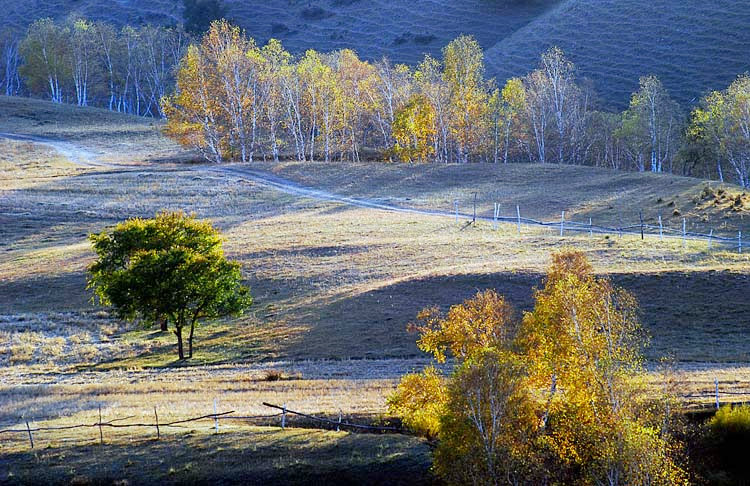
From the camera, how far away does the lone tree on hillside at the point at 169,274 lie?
42.9 meters

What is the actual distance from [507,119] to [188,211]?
46.2 metres

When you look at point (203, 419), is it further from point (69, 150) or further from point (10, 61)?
point (10, 61)

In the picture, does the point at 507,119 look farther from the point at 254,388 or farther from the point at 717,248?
the point at 254,388

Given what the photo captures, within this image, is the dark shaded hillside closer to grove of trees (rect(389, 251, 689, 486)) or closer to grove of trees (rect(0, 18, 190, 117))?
grove of trees (rect(0, 18, 190, 117))

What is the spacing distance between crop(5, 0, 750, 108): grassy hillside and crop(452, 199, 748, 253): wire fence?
64720mm

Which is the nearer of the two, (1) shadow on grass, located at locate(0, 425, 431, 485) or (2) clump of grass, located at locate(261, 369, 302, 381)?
(1) shadow on grass, located at locate(0, 425, 431, 485)

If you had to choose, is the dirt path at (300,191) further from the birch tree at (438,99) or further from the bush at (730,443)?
the bush at (730,443)

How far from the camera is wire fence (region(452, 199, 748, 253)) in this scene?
58.2m

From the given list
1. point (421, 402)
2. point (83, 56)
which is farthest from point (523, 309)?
point (83, 56)

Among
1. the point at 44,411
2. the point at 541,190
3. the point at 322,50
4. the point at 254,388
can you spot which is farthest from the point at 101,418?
the point at 322,50

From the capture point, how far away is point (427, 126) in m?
102

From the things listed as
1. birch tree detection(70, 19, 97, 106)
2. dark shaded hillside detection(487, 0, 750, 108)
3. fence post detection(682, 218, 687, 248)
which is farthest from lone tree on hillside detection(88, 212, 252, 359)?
birch tree detection(70, 19, 97, 106)

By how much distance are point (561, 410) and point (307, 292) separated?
101 ft

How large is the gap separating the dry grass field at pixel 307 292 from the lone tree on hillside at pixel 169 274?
2.14 meters
